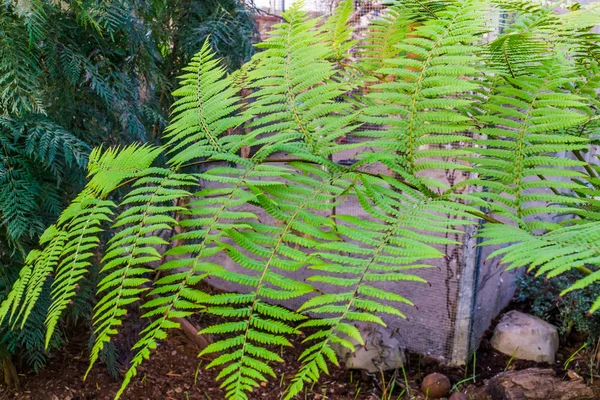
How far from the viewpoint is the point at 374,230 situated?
1.69ft

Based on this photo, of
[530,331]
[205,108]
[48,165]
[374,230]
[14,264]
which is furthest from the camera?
[530,331]

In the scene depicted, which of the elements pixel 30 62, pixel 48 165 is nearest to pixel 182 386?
pixel 48 165

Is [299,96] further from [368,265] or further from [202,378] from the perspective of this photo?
[202,378]

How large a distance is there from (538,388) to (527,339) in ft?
2.15

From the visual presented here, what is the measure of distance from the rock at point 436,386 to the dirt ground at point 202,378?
0.06 m

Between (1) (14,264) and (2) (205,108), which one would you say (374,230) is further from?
(1) (14,264)

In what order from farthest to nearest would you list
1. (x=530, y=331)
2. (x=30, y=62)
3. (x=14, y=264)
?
(x=530, y=331), (x=14, y=264), (x=30, y=62)

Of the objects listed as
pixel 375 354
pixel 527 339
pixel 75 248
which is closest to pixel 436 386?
pixel 375 354

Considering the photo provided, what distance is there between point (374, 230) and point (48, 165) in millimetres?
1675

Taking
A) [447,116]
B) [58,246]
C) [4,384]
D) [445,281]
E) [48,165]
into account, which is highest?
[447,116]

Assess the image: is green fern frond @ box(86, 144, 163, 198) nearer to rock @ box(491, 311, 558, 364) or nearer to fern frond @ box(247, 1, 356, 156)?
fern frond @ box(247, 1, 356, 156)

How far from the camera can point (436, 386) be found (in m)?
2.51

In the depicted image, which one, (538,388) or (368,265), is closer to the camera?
(368,265)

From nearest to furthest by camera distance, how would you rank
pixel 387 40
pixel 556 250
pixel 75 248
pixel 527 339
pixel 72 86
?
pixel 556 250 < pixel 75 248 < pixel 387 40 < pixel 72 86 < pixel 527 339
